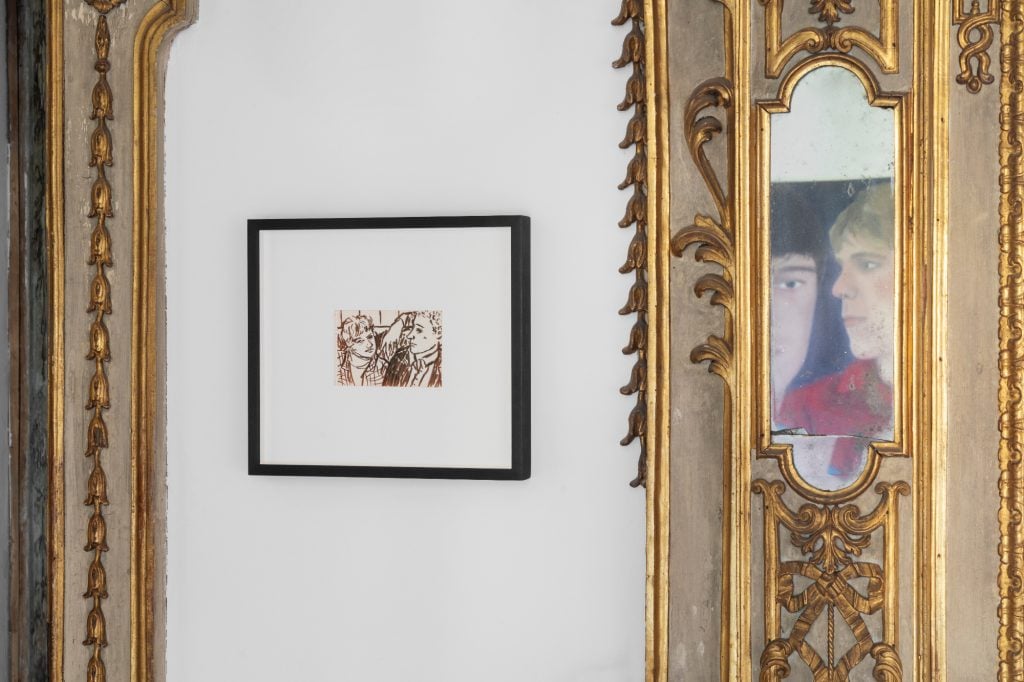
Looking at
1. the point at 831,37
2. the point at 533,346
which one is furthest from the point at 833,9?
the point at 533,346

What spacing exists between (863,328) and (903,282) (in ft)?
0.31

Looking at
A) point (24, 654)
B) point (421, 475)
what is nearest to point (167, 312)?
point (421, 475)

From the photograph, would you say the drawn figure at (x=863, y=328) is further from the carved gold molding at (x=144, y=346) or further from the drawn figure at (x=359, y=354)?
the carved gold molding at (x=144, y=346)

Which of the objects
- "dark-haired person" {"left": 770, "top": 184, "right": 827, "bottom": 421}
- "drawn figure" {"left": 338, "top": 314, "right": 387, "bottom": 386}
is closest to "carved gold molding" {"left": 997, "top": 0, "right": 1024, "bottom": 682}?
"dark-haired person" {"left": 770, "top": 184, "right": 827, "bottom": 421}

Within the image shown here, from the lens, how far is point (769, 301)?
1473 millimetres

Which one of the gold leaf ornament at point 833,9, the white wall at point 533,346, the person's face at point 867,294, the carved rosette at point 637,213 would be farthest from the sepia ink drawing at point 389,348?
the gold leaf ornament at point 833,9

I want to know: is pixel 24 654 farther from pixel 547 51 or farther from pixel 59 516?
pixel 547 51

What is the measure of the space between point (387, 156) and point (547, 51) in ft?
1.11

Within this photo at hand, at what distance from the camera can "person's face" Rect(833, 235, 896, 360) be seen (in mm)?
1449

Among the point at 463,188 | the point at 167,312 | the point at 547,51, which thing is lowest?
the point at 167,312

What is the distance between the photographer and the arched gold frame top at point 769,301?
4.74 ft

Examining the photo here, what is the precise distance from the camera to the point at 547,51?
5.26ft

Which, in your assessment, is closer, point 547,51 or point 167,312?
point 547,51

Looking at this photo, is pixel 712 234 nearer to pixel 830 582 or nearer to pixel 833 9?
pixel 833 9
